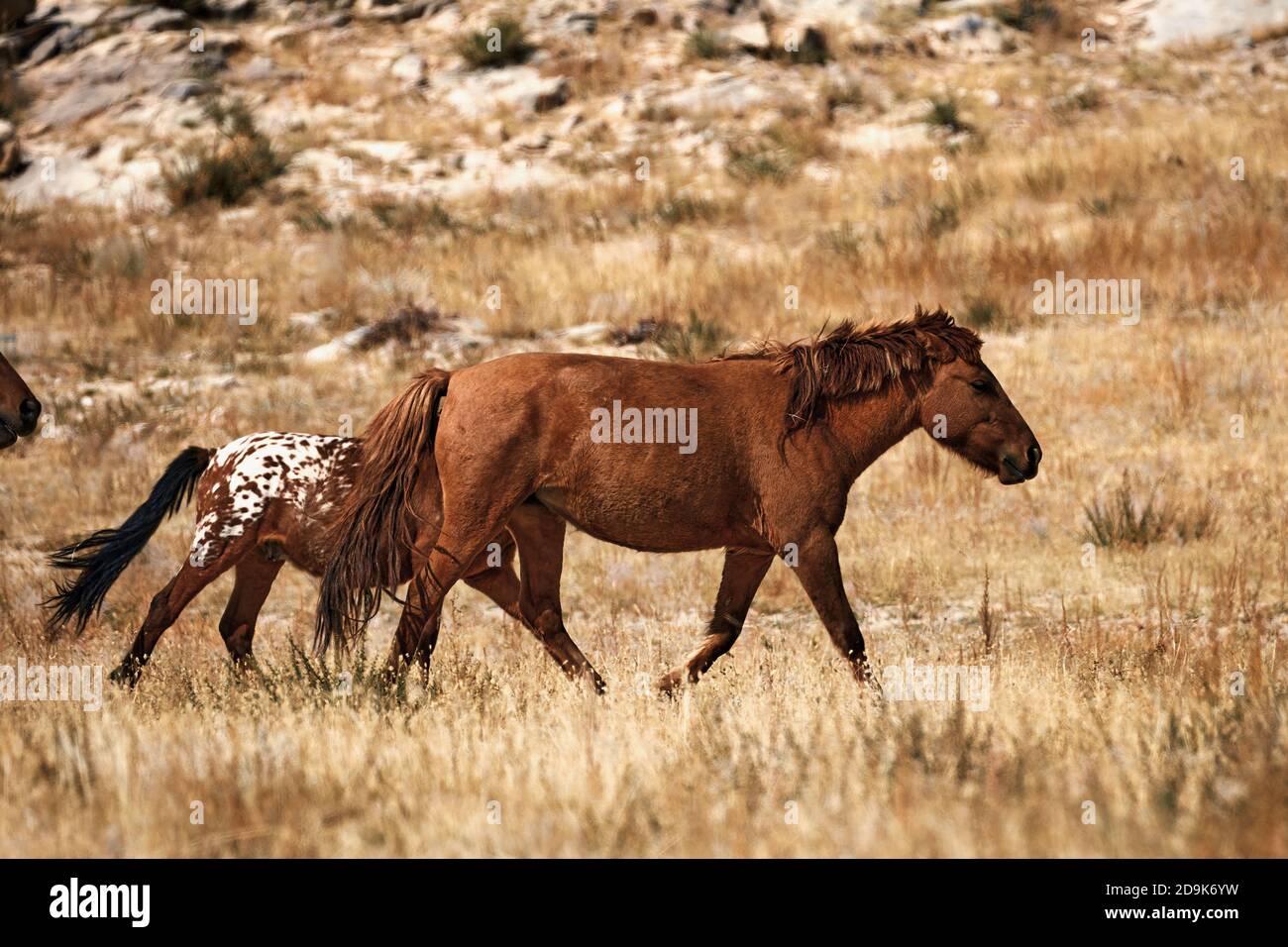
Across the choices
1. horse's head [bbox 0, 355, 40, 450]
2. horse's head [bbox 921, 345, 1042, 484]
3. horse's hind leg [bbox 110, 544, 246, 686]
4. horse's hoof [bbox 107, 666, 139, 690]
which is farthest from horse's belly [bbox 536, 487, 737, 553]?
horse's head [bbox 0, 355, 40, 450]

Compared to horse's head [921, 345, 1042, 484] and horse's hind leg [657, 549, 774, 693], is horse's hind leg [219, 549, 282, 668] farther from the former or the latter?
horse's head [921, 345, 1042, 484]

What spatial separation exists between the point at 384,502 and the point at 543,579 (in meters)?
0.92

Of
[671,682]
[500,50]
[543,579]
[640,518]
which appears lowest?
[500,50]

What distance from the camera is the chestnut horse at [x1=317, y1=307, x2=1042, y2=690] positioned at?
7.09 m

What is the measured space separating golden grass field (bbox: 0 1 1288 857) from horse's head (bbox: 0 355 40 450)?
127 centimetres

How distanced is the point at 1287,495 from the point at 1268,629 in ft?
7.52

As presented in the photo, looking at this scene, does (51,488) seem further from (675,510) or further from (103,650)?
(675,510)

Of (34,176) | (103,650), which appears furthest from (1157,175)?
(34,176)

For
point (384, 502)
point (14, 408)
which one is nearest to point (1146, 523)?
point (384, 502)

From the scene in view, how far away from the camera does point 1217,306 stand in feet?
49.2

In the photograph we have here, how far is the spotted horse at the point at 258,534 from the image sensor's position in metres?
7.70

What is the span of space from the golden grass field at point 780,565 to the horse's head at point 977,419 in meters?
1.04

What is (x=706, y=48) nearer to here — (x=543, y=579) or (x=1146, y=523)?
(x=1146, y=523)

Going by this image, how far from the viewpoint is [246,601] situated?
8.24 meters
